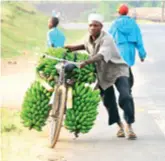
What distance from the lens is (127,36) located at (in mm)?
11055

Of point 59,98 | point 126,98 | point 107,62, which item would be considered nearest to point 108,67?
point 107,62

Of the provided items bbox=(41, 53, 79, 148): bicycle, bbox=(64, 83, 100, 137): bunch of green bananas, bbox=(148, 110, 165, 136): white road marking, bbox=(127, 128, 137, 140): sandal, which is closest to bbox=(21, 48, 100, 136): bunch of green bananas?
bbox=(64, 83, 100, 137): bunch of green bananas

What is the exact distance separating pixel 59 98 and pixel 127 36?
225 cm

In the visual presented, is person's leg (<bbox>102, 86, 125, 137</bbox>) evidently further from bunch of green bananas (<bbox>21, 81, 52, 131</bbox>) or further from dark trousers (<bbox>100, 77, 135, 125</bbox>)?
bunch of green bananas (<bbox>21, 81, 52, 131</bbox>)

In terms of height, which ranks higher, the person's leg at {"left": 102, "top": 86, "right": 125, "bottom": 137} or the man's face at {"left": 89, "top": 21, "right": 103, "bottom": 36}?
A: the man's face at {"left": 89, "top": 21, "right": 103, "bottom": 36}

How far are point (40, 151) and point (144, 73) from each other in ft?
32.9

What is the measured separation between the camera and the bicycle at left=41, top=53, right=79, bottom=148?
29.7ft

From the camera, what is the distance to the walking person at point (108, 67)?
9.18 meters

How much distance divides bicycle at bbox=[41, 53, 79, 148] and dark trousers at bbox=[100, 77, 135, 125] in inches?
28.1

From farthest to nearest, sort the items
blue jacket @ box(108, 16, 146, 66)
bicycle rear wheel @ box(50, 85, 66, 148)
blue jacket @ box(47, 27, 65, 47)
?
blue jacket @ box(47, 27, 65, 47)
blue jacket @ box(108, 16, 146, 66)
bicycle rear wheel @ box(50, 85, 66, 148)

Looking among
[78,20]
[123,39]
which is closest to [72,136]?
[123,39]

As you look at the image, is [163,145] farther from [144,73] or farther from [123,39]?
[144,73]

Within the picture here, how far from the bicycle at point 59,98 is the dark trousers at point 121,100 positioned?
71 centimetres

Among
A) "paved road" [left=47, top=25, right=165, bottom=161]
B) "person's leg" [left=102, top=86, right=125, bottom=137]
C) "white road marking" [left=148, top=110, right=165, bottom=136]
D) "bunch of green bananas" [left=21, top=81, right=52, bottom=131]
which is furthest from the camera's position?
"white road marking" [left=148, top=110, right=165, bottom=136]
